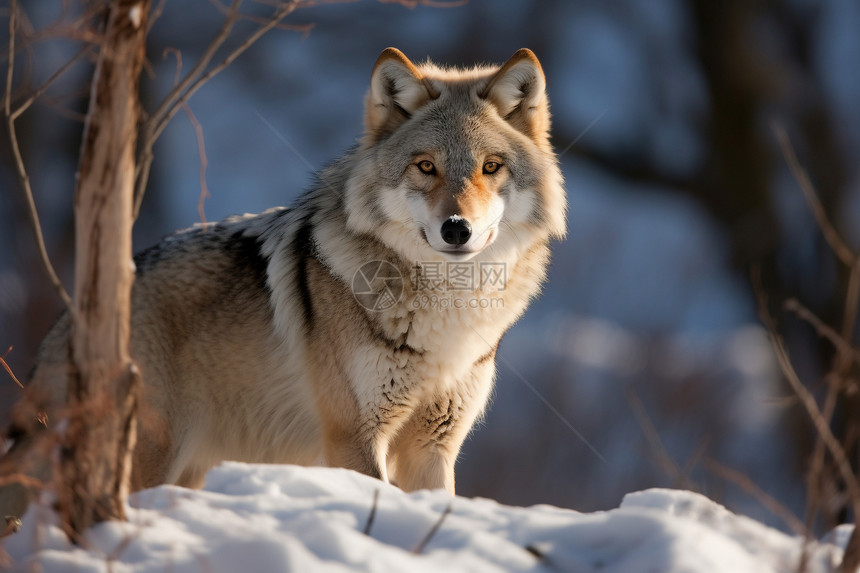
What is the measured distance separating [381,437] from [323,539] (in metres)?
1.82

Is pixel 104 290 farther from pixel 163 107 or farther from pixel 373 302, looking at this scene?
pixel 373 302

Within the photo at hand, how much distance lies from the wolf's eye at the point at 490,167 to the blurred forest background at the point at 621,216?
25.5ft

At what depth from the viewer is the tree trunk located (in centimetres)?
230

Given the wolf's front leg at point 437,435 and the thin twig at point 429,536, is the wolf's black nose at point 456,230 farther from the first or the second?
the thin twig at point 429,536

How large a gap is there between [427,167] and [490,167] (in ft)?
1.03

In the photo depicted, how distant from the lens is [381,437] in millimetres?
4059

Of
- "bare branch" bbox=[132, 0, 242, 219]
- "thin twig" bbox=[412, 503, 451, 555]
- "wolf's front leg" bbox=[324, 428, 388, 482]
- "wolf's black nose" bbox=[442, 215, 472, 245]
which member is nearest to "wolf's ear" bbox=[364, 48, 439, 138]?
"wolf's black nose" bbox=[442, 215, 472, 245]

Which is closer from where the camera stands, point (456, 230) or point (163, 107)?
point (163, 107)

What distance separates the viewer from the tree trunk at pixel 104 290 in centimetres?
230

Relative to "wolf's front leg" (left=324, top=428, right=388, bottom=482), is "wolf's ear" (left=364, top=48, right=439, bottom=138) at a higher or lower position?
higher

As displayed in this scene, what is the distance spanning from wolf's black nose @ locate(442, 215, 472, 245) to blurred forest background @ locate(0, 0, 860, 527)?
8.08 meters

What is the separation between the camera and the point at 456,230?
3.80 meters

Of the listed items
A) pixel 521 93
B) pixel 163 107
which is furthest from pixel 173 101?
pixel 521 93

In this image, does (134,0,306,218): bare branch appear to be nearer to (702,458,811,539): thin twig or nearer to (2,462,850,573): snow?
(2,462,850,573): snow
